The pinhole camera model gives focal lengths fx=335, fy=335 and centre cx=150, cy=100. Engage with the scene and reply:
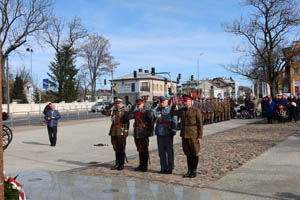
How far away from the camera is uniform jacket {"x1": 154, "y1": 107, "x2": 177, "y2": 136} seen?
7293 millimetres

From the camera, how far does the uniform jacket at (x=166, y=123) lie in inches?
287

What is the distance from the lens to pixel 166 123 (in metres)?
7.31

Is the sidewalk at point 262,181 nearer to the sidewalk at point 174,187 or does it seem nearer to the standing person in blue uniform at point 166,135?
the sidewalk at point 174,187

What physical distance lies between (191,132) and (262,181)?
5.28ft

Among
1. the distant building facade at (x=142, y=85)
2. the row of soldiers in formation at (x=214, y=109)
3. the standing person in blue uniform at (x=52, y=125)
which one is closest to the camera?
the standing person in blue uniform at (x=52, y=125)

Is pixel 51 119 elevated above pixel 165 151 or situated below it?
above

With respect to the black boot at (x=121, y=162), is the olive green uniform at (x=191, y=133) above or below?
above

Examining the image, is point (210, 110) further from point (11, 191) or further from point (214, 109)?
point (11, 191)

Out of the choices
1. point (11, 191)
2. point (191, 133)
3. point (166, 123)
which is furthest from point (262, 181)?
point (11, 191)

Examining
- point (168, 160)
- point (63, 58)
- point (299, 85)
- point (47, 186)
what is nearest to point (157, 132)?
point (168, 160)

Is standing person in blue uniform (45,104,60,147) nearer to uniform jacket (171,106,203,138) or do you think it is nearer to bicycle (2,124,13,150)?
bicycle (2,124,13,150)

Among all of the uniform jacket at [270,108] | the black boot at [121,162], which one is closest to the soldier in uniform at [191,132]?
the black boot at [121,162]

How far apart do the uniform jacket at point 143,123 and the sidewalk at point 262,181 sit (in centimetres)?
194

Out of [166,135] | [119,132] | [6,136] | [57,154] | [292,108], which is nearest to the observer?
[166,135]
